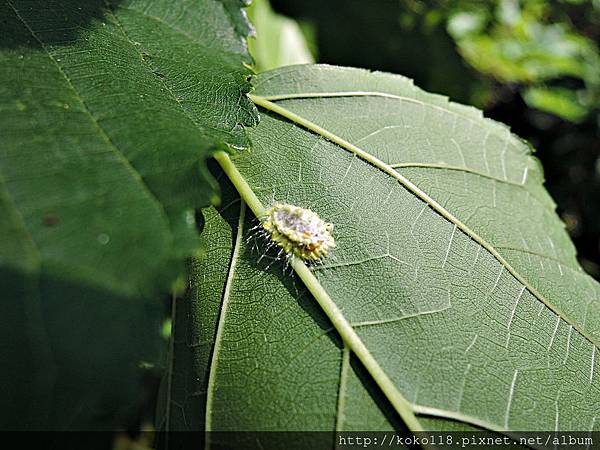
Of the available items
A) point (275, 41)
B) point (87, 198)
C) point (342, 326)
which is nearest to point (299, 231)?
Answer: point (342, 326)

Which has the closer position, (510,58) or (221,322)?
(221,322)

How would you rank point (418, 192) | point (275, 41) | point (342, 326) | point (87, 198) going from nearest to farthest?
point (87, 198)
point (342, 326)
point (418, 192)
point (275, 41)

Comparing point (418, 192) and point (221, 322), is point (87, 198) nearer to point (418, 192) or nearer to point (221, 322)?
point (221, 322)

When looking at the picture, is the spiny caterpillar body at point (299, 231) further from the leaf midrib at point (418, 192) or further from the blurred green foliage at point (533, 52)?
the blurred green foliage at point (533, 52)

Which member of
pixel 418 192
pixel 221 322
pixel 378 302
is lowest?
pixel 221 322

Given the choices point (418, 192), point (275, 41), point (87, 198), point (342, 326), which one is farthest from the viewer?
point (275, 41)

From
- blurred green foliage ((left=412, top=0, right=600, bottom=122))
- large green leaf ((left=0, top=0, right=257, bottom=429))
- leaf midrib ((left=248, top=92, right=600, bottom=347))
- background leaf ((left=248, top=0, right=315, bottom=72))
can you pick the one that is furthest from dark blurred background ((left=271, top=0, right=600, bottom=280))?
large green leaf ((left=0, top=0, right=257, bottom=429))

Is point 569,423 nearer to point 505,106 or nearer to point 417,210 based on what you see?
point 417,210
